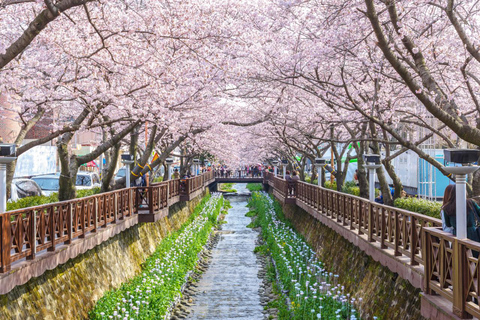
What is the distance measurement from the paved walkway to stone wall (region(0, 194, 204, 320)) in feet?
8.21

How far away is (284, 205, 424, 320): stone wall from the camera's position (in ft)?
30.0

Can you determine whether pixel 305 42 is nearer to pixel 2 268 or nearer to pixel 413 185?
pixel 2 268

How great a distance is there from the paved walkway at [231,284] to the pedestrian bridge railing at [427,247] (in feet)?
13.6

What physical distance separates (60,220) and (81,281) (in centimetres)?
195

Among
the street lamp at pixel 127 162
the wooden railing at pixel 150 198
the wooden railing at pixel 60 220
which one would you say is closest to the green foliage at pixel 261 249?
the wooden railing at pixel 150 198

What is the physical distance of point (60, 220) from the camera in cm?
1062

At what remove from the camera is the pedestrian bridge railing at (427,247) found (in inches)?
246

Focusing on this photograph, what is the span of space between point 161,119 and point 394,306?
10267 millimetres

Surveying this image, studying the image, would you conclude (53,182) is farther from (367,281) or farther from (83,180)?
(367,281)

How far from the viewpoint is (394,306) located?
9.60 m

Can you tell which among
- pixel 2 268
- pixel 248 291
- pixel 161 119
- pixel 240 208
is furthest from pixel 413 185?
pixel 2 268

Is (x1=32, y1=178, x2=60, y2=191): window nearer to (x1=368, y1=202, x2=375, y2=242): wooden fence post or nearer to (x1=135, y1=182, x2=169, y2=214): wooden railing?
(x1=135, y1=182, x2=169, y2=214): wooden railing

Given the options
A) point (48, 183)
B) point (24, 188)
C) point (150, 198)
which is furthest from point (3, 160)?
point (48, 183)

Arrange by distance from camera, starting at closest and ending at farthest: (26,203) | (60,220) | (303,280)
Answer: (60,220) < (303,280) < (26,203)
